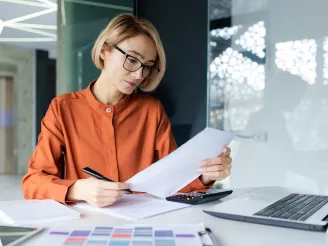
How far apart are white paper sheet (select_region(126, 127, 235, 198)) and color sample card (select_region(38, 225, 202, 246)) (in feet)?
0.95

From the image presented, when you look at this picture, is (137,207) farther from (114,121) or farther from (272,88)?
(272,88)

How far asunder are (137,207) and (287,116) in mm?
2143

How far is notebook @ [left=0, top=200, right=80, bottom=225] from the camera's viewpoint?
2.99 ft

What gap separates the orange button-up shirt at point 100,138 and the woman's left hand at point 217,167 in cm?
11

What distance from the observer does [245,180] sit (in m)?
3.14

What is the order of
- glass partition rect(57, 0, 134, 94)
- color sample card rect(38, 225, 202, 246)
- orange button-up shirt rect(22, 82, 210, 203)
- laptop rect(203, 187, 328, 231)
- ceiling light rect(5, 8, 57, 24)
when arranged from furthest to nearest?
1. glass partition rect(57, 0, 134, 94)
2. ceiling light rect(5, 8, 57, 24)
3. orange button-up shirt rect(22, 82, 210, 203)
4. laptop rect(203, 187, 328, 231)
5. color sample card rect(38, 225, 202, 246)

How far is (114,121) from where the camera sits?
154cm

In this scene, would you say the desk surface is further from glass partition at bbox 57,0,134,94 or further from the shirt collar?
glass partition at bbox 57,0,134,94

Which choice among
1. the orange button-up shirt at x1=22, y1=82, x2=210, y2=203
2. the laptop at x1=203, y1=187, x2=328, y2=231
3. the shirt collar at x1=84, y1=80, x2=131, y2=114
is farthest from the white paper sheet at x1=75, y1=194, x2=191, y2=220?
the shirt collar at x1=84, y1=80, x2=131, y2=114

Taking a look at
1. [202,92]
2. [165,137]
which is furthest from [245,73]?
[165,137]

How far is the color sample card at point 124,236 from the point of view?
0.72 metres

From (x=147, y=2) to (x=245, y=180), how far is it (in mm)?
A: 1919

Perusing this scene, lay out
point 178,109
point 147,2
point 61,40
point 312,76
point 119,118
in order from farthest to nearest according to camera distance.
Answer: point 147,2 < point 178,109 < point 61,40 < point 312,76 < point 119,118

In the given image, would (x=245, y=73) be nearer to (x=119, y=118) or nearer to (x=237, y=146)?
(x=237, y=146)
